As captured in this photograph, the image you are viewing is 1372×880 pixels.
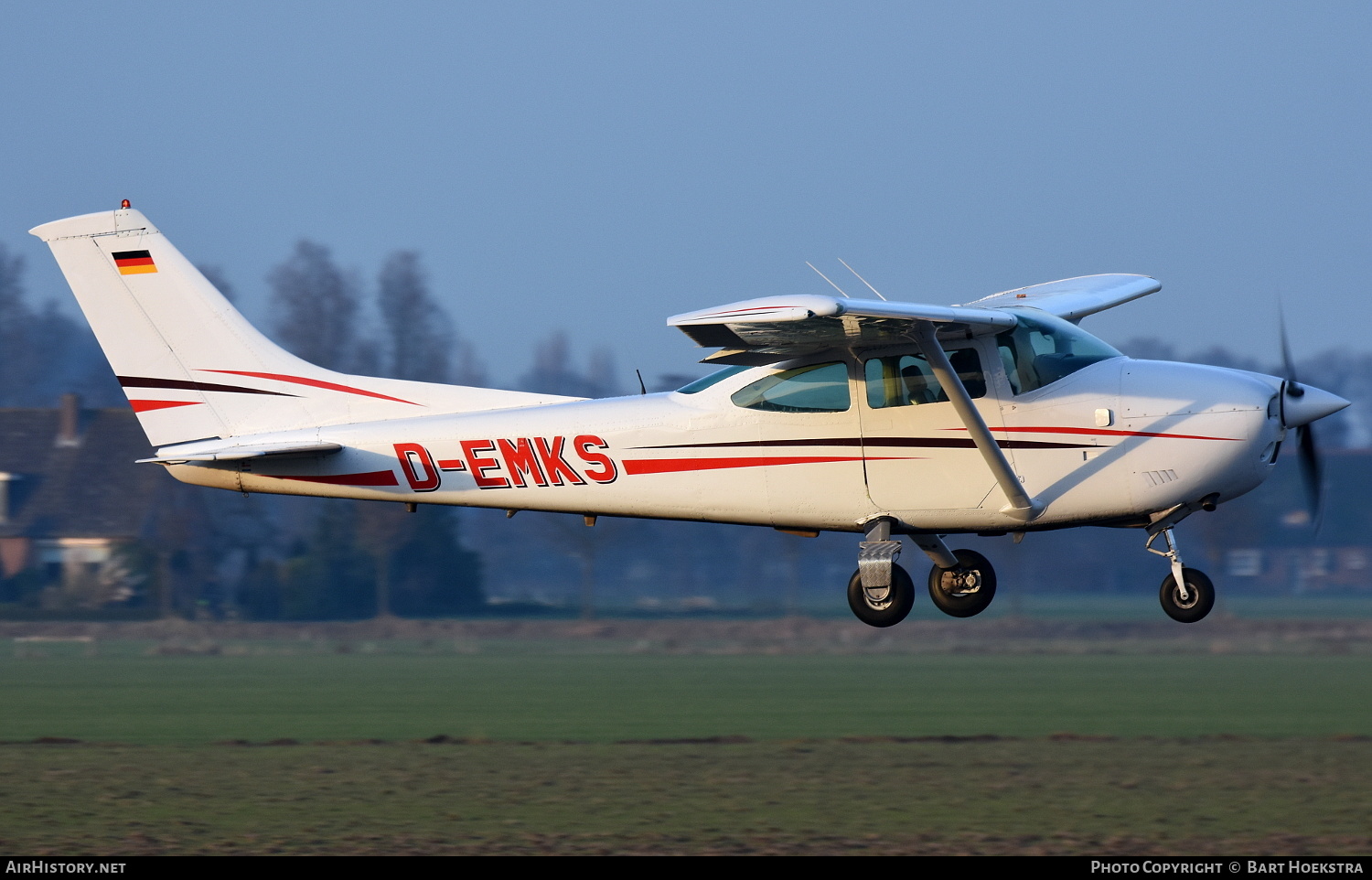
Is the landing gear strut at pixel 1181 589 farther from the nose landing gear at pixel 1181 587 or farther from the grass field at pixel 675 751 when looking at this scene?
the grass field at pixel 675 751

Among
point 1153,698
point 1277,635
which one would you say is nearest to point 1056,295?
point 1153,698

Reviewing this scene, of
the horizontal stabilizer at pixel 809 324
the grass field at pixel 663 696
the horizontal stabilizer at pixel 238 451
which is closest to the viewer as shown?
the horizontal stabilizer at pixel 809 324

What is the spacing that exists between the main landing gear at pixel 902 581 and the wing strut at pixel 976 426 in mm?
651

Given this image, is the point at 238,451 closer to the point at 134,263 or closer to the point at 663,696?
the point at 134,263

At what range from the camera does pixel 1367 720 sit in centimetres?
5097

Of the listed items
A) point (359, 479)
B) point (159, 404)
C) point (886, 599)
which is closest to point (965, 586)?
point (886, 599)

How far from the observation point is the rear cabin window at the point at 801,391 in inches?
520

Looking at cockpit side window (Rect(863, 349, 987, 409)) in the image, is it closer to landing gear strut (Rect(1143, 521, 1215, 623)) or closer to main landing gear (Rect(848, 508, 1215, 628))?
main landing gear (Rect(848, 508, 1215, 628))

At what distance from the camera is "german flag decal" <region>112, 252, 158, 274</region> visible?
1501 centimetres

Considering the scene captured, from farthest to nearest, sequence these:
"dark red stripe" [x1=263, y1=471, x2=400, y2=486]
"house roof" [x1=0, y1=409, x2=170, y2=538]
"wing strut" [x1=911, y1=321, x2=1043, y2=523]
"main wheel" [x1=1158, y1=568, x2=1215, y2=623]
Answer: "house roof" [x1=0, y1=409, x2=170, y2=538] → "dark red stripe" [x1=263, y1=471, x2=400, y2=486] → "main wheel" [x1=1158, y1=568, x2=1215, y2=623] → "wing strut" [x1=911, y1=321, x2=1043, y2=523]

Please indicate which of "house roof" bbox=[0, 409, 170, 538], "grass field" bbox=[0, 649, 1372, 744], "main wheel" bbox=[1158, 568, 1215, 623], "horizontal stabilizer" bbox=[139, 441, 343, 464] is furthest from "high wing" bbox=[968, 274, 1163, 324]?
"house roof" bbox=[0, 409, 170, 538]

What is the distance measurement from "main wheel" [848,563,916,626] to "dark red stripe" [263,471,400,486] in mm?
4427

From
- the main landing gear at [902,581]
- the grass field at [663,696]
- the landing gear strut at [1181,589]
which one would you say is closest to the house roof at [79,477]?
the grass field at [663,696]

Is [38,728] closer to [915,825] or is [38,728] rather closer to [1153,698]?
[915,825]
